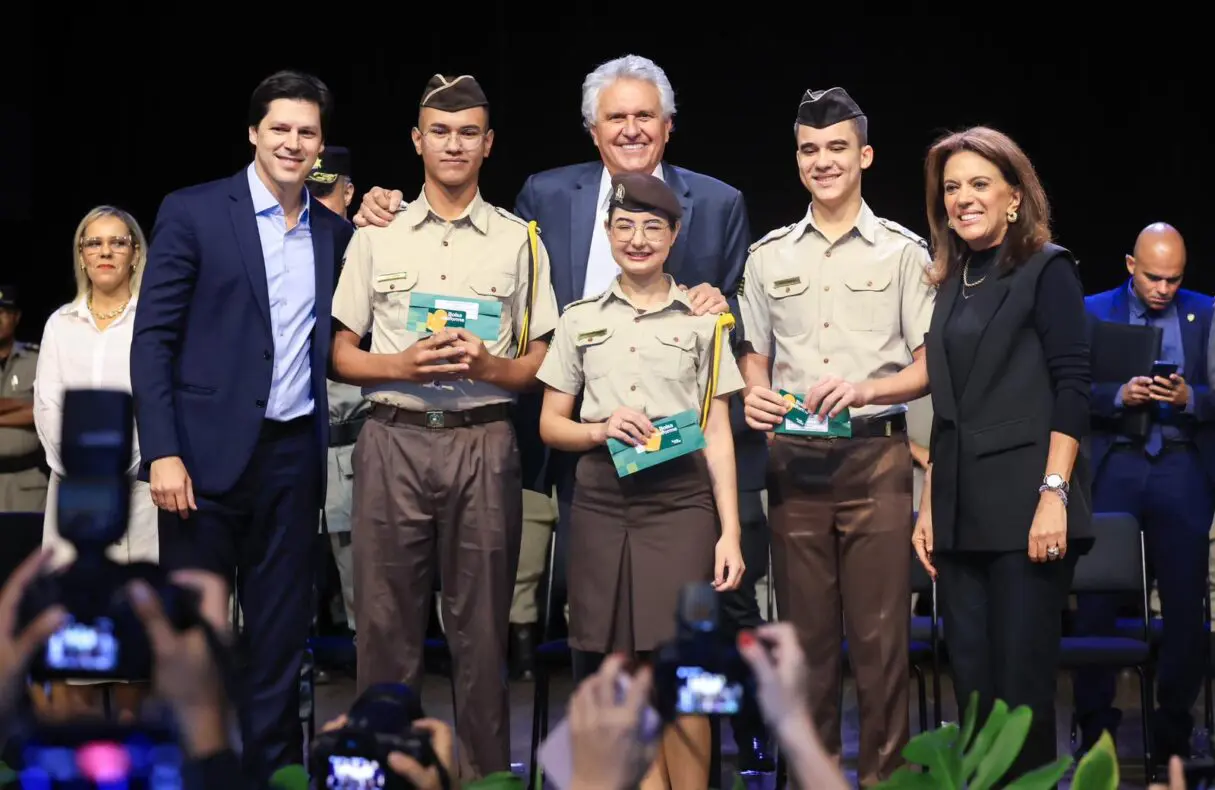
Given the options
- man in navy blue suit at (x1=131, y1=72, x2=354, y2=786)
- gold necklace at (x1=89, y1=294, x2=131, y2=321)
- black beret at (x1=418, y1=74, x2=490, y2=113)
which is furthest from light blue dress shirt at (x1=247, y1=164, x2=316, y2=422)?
gold necklace at (x1=89, y1=294, x2=131, y2=321)

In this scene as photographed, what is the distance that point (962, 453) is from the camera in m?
3.56

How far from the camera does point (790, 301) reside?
3.89m

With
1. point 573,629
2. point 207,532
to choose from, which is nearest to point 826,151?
point 573,629

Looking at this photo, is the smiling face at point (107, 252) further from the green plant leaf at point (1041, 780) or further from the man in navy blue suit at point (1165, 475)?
the green plant leaf at point (1041, 780)

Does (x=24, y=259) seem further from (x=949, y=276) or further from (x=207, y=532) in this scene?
(x=949, y=276)

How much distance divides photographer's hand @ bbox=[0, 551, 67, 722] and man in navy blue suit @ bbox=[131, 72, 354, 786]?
1.99 m

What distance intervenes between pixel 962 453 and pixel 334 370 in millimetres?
1461

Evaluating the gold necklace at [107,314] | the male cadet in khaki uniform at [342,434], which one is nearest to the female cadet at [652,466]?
the gold necklace at [107,314]

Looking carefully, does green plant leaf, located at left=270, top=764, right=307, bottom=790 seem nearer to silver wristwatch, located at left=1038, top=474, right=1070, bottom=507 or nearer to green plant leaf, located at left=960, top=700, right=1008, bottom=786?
green plant leaf, located at left=960, top=700, right=1008, bottom=786

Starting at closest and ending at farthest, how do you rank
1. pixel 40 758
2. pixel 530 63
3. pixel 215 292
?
pixel 40 758 < pixel 215 292 < pixel 530 63

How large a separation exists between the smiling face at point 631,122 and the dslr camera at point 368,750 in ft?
7.65

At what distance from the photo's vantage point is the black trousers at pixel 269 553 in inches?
148

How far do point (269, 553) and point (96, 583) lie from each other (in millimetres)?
2064

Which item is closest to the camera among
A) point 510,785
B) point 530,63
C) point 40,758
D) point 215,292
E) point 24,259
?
point 40,758
